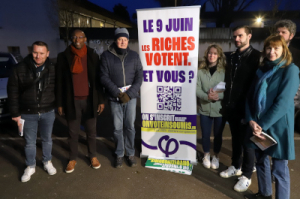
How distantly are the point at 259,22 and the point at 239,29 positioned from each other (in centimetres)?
3222

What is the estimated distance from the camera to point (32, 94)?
286cm

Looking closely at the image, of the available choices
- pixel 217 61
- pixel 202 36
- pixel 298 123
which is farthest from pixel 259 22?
pixel 217 61

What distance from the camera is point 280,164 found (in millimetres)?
2172

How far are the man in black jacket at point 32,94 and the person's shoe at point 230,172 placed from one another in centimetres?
268

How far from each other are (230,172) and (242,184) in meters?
0.32

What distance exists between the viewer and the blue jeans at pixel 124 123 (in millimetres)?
3221

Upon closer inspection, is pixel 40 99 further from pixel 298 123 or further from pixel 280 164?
pixel 298 123

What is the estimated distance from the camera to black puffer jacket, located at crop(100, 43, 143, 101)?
9.93 ft

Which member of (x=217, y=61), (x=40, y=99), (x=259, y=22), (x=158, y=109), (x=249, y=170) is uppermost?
(x=259, y=22)

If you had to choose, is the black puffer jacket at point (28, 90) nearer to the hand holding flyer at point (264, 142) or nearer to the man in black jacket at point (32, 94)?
the man in black jacket at point (32, 94)

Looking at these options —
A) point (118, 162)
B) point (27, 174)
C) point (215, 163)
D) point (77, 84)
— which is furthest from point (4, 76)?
point (215, 163)

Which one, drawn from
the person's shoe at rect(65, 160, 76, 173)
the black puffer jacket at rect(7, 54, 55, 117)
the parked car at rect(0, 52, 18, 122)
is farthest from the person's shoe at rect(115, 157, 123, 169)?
the parked car at rect(0, 52, 18, 122)

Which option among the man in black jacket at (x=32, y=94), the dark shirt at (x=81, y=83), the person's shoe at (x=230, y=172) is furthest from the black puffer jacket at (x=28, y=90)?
the person's shoe at (x=230, y=172)

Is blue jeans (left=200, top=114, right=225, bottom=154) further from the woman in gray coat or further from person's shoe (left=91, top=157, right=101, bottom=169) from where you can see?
person's shoe (left=91, top=157, right=101, bottom=169)
